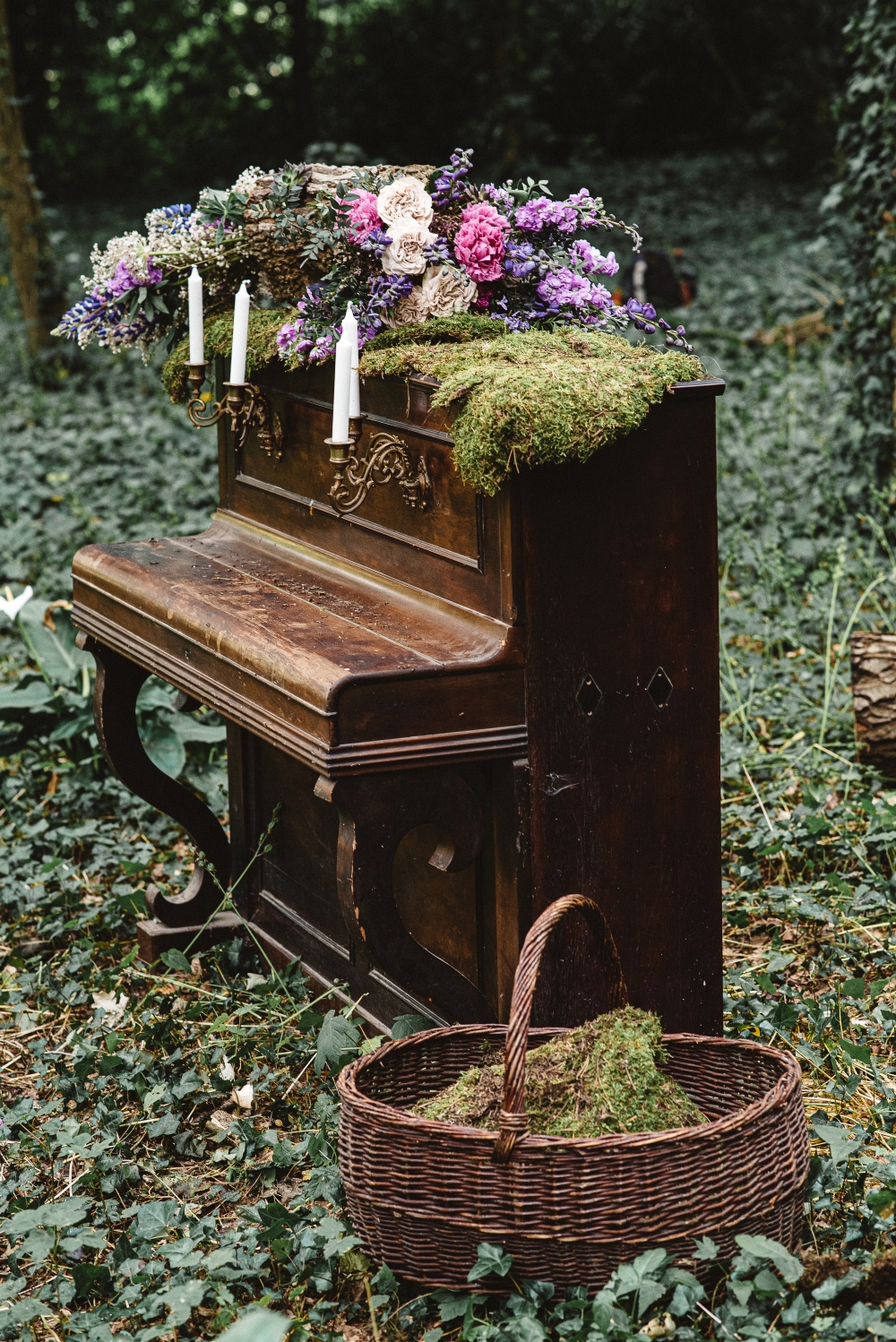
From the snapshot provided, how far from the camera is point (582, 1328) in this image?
2.17 metres

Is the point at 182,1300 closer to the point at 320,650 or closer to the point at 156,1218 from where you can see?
the point at 156,1218

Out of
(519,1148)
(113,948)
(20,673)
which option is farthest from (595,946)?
(20,673)

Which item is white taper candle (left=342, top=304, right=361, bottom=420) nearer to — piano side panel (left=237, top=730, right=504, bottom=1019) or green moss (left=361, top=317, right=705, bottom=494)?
green moss (left=361, top=317, right=705, bottom=494)

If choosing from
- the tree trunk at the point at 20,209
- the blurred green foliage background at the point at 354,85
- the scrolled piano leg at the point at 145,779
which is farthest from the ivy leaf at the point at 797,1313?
the blurred green foliage background at the point at 354,85

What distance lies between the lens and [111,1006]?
12.1 ft

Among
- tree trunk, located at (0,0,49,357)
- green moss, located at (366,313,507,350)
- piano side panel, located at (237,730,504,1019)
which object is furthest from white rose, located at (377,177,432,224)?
tree trunk, located at (0,0,49,357)

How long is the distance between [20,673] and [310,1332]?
3983mm

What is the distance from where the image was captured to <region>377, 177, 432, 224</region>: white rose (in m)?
2.96

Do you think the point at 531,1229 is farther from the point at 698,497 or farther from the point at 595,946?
the point at 698,497

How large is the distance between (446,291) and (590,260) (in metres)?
0.33

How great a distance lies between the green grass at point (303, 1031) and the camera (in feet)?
7.80

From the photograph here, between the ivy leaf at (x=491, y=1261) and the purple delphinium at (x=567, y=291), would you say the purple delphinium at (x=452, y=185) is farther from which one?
the ivy leaf at (x=491, y=1261)

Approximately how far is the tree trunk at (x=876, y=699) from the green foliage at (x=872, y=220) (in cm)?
273

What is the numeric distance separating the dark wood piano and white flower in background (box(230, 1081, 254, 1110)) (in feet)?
1.32
